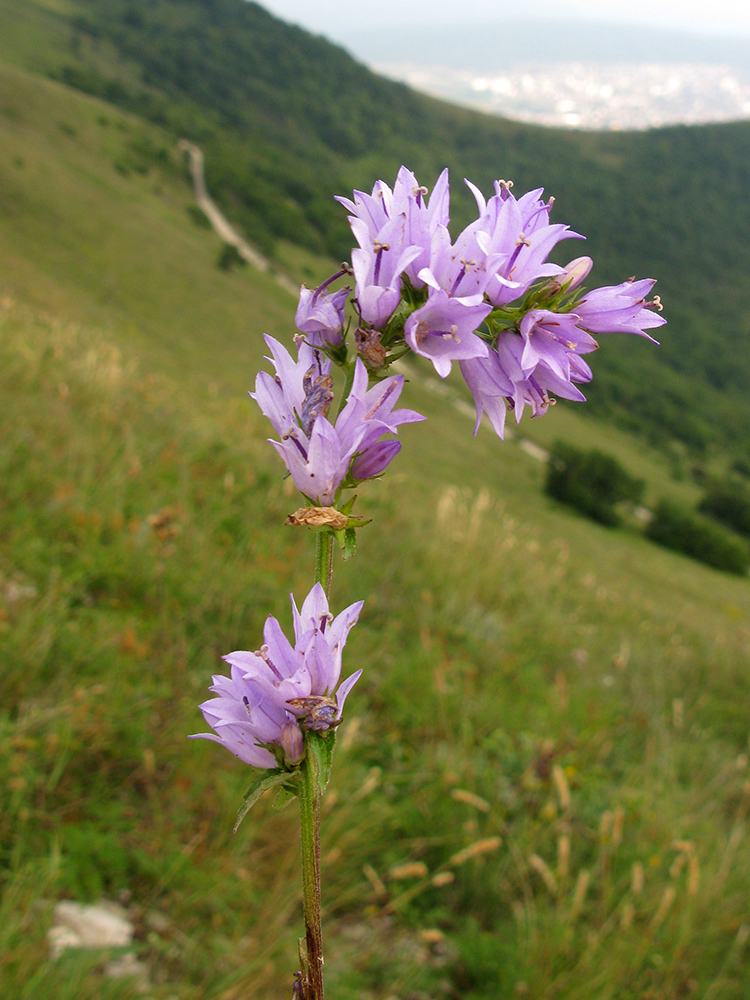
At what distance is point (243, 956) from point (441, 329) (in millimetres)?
3032

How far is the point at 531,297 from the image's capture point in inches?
57.4

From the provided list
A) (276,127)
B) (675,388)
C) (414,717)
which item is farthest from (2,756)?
(276,127)

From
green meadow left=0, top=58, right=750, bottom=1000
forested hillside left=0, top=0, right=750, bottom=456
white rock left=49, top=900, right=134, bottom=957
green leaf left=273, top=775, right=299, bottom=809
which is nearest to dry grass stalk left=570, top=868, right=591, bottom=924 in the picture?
green meadow left=0, top=58, right=750, bottom=1000

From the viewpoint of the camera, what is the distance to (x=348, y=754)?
14.4 feet

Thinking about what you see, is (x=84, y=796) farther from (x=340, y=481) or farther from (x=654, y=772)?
(x=654, y=772)

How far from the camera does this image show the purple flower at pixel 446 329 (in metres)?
1.29

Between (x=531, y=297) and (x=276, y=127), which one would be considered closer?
(x=531, y=297)

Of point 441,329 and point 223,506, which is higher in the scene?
point 441,329

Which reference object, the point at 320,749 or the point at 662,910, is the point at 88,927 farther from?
the point at 662,910

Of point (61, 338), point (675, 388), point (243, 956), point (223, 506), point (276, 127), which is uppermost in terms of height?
point (276, 127)

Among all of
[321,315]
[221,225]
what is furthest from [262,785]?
[221,225]

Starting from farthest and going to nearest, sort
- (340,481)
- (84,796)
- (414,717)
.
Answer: (414,717) < (84,796) < (340,481)

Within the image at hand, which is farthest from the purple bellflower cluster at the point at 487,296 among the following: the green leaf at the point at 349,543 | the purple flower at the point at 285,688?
the purple flower at the point at 285,688

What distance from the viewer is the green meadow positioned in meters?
3.41
